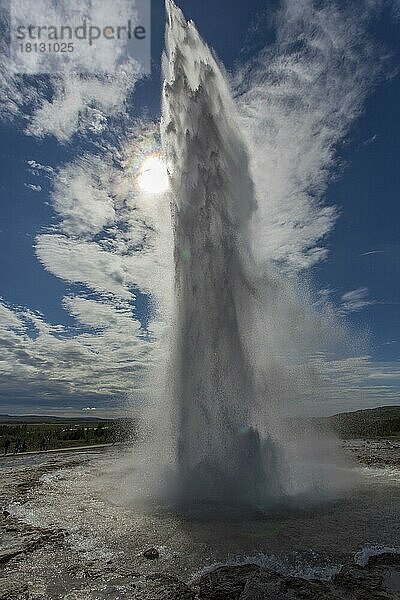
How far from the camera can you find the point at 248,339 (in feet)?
66.1

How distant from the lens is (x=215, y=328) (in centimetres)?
1906

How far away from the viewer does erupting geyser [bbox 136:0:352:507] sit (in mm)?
17203

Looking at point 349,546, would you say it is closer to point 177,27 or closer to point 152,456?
point 152,456

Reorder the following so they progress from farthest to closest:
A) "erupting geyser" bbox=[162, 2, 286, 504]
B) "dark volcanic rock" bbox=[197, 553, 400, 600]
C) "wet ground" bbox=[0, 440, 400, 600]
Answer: "erupting geyser" bbox=[162, 2, 286, 504], "wet ground" bbox=[0, 440, 400, 600], "dark volcanic rock" bbox=[197, 553, 400, 600]

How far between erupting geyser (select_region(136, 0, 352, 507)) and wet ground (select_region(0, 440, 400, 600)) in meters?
2.48

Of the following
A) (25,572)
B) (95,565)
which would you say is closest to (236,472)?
(95,565)

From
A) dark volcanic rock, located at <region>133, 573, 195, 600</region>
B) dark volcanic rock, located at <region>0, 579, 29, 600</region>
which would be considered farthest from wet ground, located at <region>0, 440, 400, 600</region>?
dark volcanic rock, located at <region>133, 573, 195, 600</region>

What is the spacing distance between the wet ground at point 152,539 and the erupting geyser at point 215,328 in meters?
2.48

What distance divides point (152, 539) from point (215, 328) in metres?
9.06

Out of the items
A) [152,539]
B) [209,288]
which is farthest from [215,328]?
[152,539]

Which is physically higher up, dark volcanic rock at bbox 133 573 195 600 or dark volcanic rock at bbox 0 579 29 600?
dark volcanic rock at bbox 0 579 29 600

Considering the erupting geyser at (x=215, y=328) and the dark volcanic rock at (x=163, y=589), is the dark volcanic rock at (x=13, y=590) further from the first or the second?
the erupting geyser at (x=215, y=328)

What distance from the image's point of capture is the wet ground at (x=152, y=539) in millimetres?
9844

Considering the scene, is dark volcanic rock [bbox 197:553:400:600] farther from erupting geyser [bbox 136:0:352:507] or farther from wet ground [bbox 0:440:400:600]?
erupting geyser [bbox 136:0:352:507]
